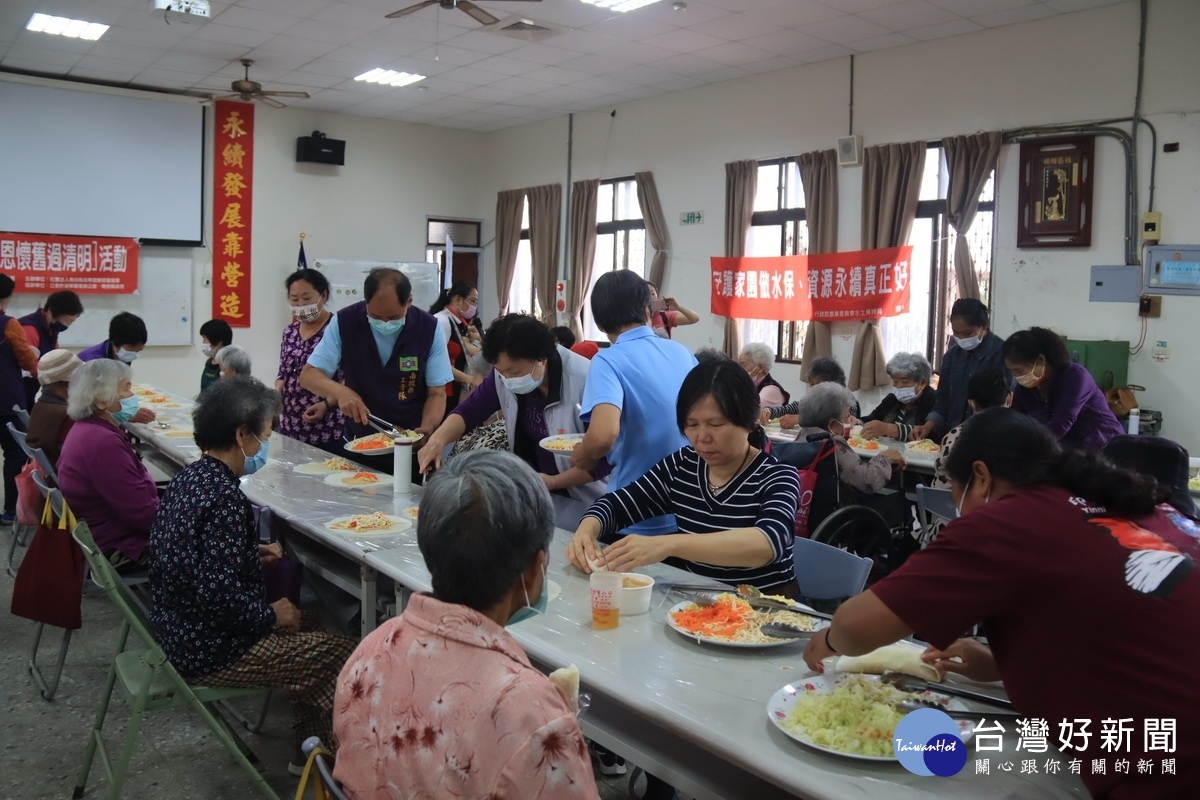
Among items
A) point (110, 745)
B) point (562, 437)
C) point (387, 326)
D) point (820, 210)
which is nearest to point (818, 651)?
point (562, 437)

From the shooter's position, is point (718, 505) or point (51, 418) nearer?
point (718, 505)

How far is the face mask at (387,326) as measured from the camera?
12.9 ft

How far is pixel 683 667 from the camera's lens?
1.75 meters

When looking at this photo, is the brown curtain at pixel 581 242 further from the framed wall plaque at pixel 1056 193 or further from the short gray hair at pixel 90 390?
the short gray hair at pixel 90 390

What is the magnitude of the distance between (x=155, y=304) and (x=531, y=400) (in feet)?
24.9

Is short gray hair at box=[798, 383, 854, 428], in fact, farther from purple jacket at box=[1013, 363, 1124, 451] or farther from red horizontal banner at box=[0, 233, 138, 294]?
red horizontal banner at box=[0, 233, 138, 294]

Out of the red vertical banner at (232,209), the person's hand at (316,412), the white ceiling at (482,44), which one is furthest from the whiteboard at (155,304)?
the person's hand at (316,412)

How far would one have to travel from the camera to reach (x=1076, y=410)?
4.23m

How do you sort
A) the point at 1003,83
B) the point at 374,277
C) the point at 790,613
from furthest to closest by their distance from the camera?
the point at 1003,83
the point at 374,277
the point at 790,613

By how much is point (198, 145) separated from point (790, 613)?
9333 mm

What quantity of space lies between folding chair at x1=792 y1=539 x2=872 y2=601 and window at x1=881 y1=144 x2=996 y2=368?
4.92 meters

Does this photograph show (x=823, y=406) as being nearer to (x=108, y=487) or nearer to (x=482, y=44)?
(x=108, y=487)

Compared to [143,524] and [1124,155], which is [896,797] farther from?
[1124,155]

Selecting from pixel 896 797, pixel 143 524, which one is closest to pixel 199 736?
pixel 143 524
